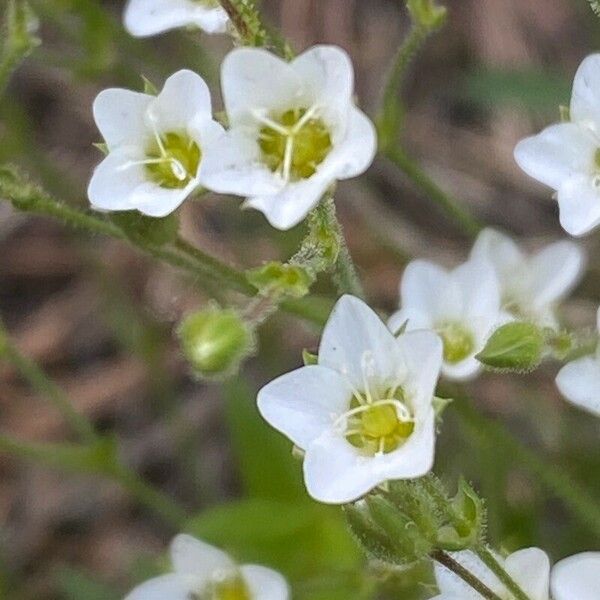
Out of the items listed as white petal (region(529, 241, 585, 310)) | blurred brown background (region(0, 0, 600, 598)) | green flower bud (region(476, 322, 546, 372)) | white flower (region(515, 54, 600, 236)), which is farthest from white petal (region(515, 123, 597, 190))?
blurred brown background (region(0, 0, 600, 598))

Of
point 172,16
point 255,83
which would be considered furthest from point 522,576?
point 172,16

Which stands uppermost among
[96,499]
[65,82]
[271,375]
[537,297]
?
[537,297]

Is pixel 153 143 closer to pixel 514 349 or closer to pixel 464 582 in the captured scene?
pixel 514 349

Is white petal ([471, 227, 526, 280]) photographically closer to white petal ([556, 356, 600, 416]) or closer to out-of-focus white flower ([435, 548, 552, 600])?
white petal ([556, 356, 600, 416])

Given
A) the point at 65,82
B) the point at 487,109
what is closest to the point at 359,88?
the point at 487,109

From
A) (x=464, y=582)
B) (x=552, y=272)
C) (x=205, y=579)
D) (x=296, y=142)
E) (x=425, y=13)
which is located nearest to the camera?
(x=464, y=582)

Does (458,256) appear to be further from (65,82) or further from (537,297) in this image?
(65,82)
